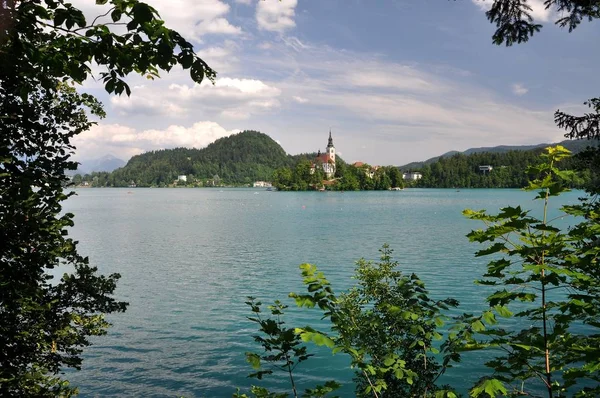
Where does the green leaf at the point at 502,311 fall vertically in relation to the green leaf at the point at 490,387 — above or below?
above

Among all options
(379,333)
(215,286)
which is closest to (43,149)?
(379,333)

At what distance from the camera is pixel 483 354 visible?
46.1 ft

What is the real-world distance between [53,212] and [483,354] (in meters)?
13.6

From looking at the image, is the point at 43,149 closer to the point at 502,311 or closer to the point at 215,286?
the point at 502,311

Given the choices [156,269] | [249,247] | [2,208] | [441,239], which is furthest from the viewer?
[441,239]

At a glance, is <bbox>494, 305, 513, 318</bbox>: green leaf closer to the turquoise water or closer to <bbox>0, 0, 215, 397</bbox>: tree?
<bbox>0, 0, 215, 397</bbox>: tree

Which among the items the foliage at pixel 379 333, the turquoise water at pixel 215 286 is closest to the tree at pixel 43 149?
the foliage at pixel 379 333

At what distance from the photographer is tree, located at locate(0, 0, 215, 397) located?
11.4ft

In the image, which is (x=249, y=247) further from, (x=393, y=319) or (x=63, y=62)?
(x=63, y=62)

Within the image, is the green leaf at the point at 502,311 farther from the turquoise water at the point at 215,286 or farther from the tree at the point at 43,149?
the turquoise water at the point at 215,286

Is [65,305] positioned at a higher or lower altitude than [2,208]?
lower

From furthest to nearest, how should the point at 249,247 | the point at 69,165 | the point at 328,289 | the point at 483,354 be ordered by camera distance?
the point at 249,247, the point at 483,354, the point at 69,165, the point at 328,289

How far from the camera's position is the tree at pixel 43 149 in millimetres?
3479

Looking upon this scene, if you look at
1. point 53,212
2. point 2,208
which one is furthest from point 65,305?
point 2,208
